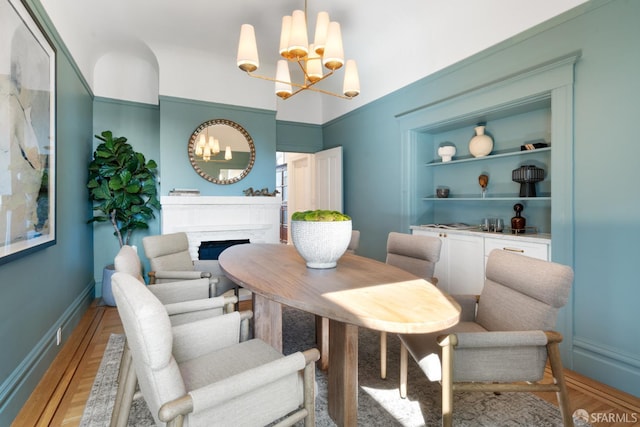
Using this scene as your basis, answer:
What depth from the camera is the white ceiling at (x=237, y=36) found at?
288 cm

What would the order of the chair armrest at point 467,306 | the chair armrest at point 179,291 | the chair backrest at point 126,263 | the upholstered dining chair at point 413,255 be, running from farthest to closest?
the upholstered dining chair at point 413,255 < the chair armrest at point 179,291 < the chair armrest at point 467,306 < the chair backrest at point 126,263

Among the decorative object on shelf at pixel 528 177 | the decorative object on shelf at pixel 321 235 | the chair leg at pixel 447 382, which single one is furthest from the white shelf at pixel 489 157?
the chair leg at pixel 447 382

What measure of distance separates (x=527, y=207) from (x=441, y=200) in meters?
0.90

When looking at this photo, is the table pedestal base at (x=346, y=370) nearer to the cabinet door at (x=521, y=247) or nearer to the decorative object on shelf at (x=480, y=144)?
the cabinet door at (x=521, y=247)

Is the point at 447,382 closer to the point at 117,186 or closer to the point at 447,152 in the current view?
the point at 447,152

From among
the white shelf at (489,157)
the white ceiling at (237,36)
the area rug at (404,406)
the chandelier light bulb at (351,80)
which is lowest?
the area rug at (404,406)

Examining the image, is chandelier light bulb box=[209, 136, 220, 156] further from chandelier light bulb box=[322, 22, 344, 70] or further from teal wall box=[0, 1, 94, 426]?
chandelier light bulb box=[322, 22, 344, 70]

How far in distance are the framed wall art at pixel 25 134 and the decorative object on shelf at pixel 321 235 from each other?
143cm

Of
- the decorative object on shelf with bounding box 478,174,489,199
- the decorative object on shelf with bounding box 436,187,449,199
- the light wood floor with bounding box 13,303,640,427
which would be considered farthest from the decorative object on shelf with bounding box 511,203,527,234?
the light wood floor with bounding box 13,303,640,427

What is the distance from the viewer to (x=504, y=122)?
3.10 metres

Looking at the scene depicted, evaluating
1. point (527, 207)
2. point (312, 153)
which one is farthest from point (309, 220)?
point (312, 153)

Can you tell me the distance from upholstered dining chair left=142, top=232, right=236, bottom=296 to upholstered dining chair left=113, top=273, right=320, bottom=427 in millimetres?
966

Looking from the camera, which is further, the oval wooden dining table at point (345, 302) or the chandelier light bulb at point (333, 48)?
the chandelier light bulb at point (333, 48)

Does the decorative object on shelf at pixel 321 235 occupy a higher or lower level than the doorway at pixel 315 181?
lower
